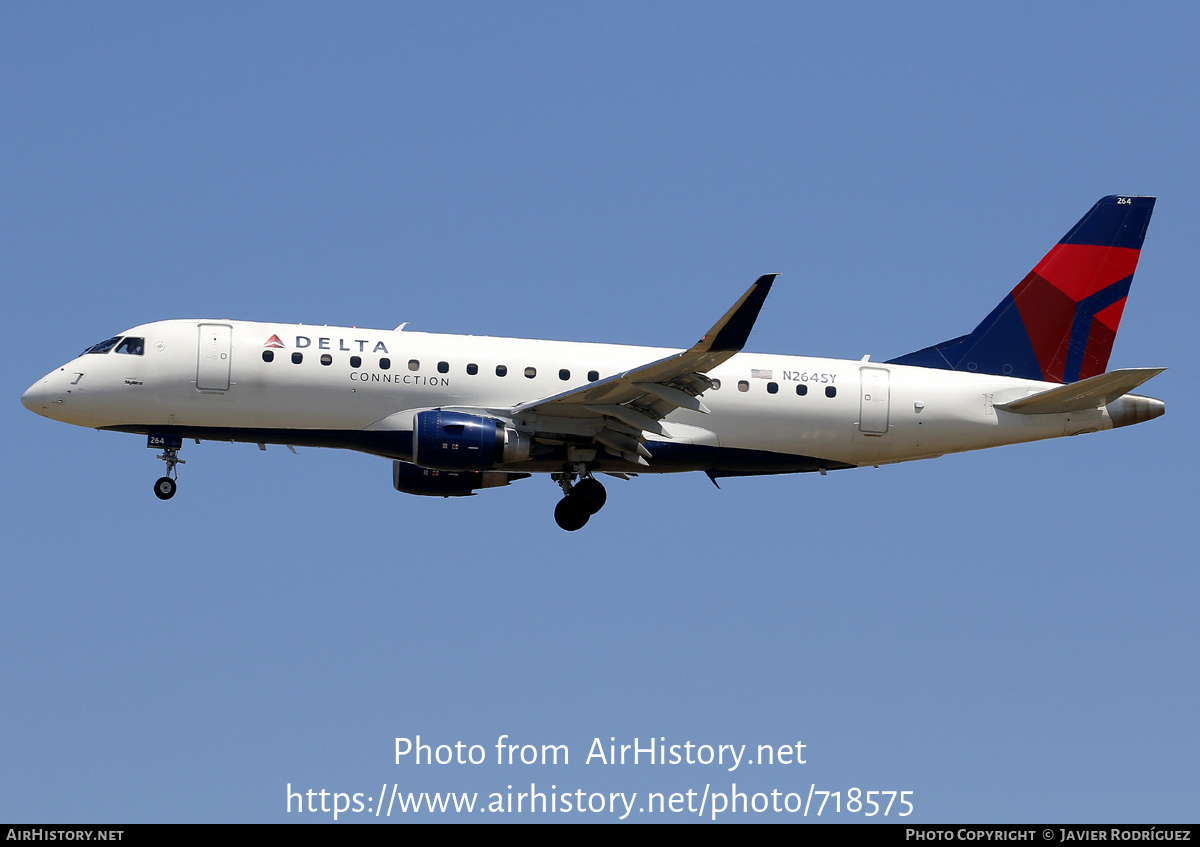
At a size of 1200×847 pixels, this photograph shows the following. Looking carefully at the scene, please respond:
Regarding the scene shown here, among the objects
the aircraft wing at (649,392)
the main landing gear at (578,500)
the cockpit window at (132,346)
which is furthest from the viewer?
the main landing gear at (578,500)

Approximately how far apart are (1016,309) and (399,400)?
16.2 meters

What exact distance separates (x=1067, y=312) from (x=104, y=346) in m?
23.8

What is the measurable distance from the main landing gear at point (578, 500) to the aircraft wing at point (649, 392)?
1.18 m

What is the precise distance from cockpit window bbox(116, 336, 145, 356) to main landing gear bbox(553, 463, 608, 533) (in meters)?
10.0

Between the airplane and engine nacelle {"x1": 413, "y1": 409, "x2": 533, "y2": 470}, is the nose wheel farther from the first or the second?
engine nacelle {"x1": 413, "y1": 409, "x2": 533, "y2": 470}

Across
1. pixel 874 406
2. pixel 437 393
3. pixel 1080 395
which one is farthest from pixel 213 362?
pixel 1080 395

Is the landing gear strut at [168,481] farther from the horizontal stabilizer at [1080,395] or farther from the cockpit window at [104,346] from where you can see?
the horizontal stabilizer at [1080,395]

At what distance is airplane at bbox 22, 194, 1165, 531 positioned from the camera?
32938 millimetres

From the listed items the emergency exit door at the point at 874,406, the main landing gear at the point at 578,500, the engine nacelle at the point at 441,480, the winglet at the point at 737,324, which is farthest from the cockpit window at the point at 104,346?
the emergency exit door at the point at 874,406

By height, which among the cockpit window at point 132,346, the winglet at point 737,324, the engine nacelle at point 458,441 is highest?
the cockpit window at point 132,346

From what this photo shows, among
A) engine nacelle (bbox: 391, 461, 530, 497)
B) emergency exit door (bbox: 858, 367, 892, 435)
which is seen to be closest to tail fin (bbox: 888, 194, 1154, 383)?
emergency exit door (bbox: 858, 367, 892, 435)

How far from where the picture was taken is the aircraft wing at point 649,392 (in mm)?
29609

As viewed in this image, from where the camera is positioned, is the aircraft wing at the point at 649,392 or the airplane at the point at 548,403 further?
the airplane at the point at 548,403

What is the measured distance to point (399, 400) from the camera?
33.3 meters
